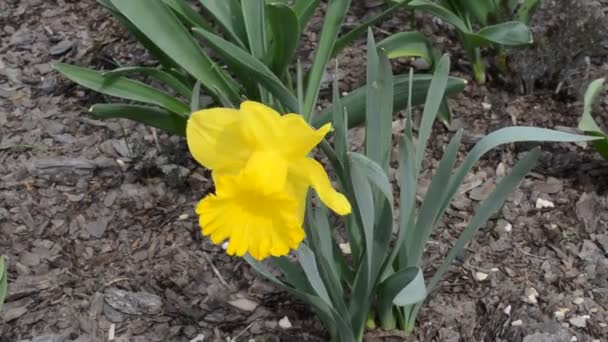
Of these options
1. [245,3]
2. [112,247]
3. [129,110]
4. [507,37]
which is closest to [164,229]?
[112,247]

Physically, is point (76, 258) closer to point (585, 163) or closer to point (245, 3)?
point (245, 3)

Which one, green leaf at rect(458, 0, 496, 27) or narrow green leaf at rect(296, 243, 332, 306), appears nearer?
narrow green leaf at rect(296, 243, 332, 306)

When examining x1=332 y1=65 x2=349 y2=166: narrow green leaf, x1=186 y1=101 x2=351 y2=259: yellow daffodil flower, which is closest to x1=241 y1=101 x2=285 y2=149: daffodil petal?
x1=186 y1=101 x2=351 y2=259: yellow daffodil flower

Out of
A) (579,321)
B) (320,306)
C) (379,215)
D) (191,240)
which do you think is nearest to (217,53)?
(191,240)

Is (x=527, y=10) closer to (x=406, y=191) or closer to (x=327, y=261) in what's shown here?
(x=406, y=191)

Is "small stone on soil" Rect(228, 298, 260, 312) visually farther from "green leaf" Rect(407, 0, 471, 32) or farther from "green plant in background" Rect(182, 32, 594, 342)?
"green leaf" Rect(407, 0, 471, 32)

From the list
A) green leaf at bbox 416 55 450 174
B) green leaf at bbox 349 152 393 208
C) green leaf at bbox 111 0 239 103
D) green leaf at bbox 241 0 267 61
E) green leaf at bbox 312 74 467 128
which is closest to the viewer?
green leaf at bbox 349 152 393 208

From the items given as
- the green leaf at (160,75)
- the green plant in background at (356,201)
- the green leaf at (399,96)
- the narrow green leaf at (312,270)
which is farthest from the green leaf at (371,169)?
the green leaf at (160,75)
